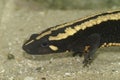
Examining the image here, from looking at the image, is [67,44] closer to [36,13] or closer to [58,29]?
[58,29]

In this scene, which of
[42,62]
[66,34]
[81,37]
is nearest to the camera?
[66,34]

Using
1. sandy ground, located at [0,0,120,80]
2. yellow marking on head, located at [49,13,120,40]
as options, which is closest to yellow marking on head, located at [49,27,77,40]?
yellow marking on head, located at [49,13,120,40]

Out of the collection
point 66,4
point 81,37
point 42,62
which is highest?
point 81,37

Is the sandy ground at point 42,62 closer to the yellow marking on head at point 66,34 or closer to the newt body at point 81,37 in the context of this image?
the newt body at point 81,37

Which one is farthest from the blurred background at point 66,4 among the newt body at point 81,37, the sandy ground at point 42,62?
the newt body at point 81,37

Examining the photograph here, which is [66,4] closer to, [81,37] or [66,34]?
[81,37]

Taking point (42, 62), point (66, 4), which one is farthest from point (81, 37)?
point (66, 4)

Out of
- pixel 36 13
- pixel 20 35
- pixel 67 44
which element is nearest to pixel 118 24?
pixel 67 44
